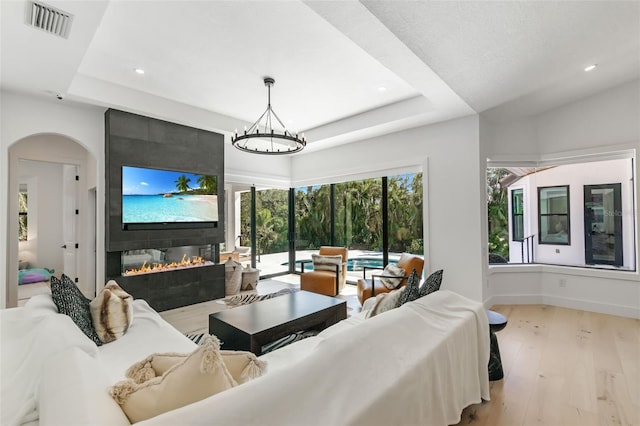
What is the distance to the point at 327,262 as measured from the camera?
17.4 ft

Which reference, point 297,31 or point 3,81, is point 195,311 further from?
point 297,31

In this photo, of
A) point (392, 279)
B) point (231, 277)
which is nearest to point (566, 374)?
point (392, 279)

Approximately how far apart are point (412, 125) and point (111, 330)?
14.8 ft

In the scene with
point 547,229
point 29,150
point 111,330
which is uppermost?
point 29,150

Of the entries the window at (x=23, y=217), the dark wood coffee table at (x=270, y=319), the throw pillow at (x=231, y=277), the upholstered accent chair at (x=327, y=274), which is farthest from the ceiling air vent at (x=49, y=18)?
the window at (x=23, y=217)

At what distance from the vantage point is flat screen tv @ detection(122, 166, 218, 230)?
4.23 meters

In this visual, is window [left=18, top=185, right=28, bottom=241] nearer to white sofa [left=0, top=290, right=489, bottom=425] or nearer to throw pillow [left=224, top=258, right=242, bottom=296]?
throw pillow [left=224, top=258, right=242, bottom=296]

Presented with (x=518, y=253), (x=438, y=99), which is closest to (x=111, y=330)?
(x=438, y=99)

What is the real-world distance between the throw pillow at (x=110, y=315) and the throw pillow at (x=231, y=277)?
290 cm

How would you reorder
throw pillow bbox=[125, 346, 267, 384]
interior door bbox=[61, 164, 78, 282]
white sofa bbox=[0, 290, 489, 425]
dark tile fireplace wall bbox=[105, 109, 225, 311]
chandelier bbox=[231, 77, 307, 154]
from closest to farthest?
1. white sofa bbox=[0, 290, 489, 425]
2. throw pillow bbox=[125, 346, 267, 384]
3. chandelier bbox=[231, 77, 307, 154]
4. dark tile fireplace wall bbox=[105, 109, 225, 311]
5. interior door bbox=[61, 164, 78, 282]

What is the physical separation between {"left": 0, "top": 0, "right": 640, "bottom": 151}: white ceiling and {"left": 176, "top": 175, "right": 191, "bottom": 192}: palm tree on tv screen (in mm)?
889

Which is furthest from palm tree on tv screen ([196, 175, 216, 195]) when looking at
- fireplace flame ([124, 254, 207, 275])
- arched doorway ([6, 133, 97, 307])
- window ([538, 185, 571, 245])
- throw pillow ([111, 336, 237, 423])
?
window ([538, 185, 571, 245])

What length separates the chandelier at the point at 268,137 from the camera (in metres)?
3.35

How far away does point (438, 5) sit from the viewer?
6.86 ft
